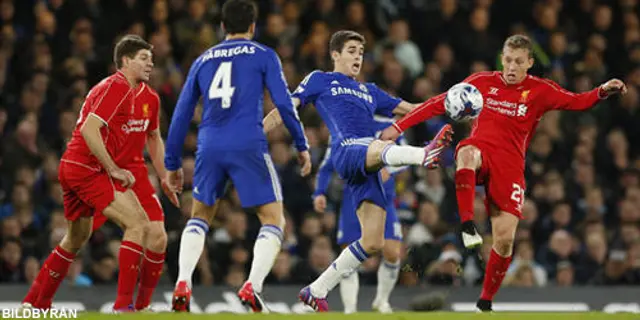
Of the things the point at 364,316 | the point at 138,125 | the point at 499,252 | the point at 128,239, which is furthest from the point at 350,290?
the point at 364,316

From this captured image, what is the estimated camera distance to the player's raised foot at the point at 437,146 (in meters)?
9.72

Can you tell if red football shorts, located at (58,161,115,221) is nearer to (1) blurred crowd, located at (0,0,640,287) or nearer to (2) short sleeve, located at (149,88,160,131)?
(2) short sleeve, located at (149,88,160,131)

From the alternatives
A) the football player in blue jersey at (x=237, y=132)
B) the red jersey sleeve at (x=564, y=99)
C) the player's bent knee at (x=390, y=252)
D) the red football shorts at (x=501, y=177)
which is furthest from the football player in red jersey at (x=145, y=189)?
the red jersey sleeve at (x=564, y=99)

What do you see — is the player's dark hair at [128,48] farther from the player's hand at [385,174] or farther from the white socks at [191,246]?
the player's hand at [385,174]

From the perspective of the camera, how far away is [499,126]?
35.7 feet

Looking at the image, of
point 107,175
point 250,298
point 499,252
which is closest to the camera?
point 250,298

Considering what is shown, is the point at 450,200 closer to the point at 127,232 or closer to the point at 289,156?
the point at 289,156

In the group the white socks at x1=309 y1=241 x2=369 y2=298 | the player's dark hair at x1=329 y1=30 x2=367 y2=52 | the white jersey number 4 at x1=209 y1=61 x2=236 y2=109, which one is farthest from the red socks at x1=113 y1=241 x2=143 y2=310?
the player's dark hair at x1=329 y1=30 x2=367 y2=52

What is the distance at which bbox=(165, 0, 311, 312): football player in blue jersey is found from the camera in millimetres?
9578

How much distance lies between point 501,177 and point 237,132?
242 centimetres

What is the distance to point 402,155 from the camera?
10.0 m

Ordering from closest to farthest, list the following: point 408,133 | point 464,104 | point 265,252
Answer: point 265,252 → point 464,104 → point 408,133

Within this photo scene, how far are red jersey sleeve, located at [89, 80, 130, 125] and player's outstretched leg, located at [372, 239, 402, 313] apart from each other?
3.36 meters

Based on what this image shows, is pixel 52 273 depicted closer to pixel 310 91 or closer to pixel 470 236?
pixel 310 91
